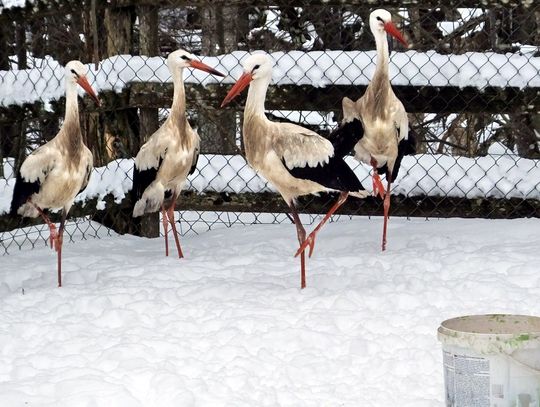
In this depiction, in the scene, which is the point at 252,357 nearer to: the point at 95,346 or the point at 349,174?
the point at 95,346

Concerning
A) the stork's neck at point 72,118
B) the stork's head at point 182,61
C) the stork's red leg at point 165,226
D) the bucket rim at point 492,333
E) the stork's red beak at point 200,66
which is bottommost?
the bucket rim at point 492,333

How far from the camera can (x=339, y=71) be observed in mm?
Answer: 6531

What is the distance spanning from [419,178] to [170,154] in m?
1.68

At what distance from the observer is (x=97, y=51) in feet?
22.3

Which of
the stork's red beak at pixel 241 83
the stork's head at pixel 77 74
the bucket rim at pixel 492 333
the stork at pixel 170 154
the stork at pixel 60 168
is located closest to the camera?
the bucket rim at pixel 492 333

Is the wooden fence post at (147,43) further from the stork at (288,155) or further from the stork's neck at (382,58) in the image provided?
the stork's neck at (382,58)

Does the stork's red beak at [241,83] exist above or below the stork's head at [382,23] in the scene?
below

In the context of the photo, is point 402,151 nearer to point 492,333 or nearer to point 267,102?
point 267,102

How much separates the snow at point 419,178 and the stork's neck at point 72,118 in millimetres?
969

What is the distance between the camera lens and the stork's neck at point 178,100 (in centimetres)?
614

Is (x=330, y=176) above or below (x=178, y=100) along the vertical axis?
below

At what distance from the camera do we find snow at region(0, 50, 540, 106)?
6.44m

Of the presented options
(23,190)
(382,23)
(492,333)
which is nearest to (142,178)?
(23,190)

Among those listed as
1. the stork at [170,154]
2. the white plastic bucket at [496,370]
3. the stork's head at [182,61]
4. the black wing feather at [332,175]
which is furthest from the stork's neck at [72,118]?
the white plastic bucket at [496,370]
